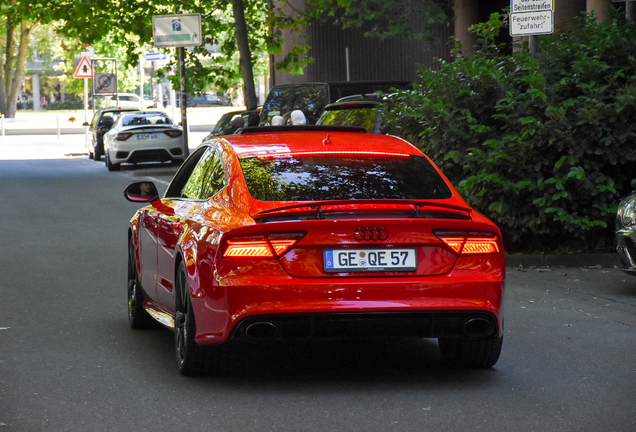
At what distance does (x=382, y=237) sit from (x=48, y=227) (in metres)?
9.72

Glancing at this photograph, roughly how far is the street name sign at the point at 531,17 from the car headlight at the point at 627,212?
113 inches

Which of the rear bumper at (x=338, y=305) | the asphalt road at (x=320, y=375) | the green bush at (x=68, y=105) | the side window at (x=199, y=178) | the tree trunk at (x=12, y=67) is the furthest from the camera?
the green bush at (x=68, y=105)

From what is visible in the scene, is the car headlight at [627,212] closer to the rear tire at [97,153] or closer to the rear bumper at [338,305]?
the rear bumper at [338,305]

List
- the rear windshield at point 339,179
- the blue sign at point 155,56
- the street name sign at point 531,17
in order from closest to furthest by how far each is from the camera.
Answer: the rear windshield at point 339,179 → the street name sign at point 531,17 → the blue sign at point 155,56

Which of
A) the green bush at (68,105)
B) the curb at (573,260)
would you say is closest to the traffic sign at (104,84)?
the curb at (573,260)

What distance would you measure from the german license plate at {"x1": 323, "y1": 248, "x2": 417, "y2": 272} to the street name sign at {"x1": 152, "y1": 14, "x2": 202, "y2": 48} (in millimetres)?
14626

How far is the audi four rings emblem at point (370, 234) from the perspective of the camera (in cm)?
554

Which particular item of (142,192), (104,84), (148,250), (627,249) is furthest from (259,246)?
(104,84)

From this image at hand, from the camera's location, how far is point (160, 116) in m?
27.7

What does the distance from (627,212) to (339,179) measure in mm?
3676

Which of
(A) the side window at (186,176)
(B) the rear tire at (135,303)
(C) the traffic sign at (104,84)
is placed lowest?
A: (B) the rear tire at (135,303)

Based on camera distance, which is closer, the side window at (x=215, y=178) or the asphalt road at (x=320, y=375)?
the asphalt road at (x=320, y=375)

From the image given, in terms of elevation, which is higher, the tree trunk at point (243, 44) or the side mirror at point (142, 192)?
the tree trunk at point (243, 44)

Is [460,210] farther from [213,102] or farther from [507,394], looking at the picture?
[213,102]
